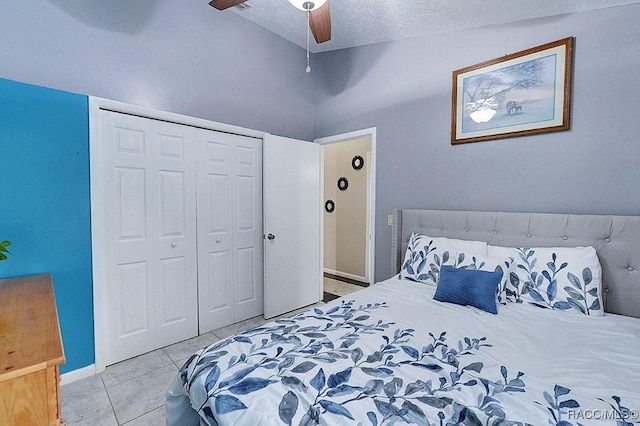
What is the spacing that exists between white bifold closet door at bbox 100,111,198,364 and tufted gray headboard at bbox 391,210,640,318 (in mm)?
2272

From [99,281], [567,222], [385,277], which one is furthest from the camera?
[385,277]

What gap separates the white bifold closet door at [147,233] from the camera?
2232mm

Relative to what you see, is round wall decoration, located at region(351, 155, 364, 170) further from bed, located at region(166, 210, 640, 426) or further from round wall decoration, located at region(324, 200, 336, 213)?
bed, located at region(166, 210, 640, 426)

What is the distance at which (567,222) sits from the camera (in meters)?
1.98

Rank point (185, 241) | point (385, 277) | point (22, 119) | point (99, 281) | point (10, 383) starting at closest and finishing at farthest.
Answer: point (10, 383) < point (22, 119) < point (99, 281) < point (185, 241) < point (385, 277)

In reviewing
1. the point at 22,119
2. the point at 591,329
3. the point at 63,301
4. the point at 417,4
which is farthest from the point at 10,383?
the point at 417,4

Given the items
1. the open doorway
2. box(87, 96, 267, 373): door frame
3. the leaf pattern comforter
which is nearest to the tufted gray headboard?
the leaf pattern comforter

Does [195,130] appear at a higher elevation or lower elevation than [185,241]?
higher

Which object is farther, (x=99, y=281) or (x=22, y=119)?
(x=99, y=281)

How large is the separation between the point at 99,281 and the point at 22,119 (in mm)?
1163

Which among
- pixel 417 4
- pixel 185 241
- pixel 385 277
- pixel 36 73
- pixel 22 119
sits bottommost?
pixel 385 277

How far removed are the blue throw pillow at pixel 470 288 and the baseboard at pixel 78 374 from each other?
251 cm

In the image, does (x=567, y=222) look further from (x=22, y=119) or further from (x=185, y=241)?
(x=22, y=119)

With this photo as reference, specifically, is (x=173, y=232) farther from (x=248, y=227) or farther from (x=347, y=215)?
(x=347, y=215)
